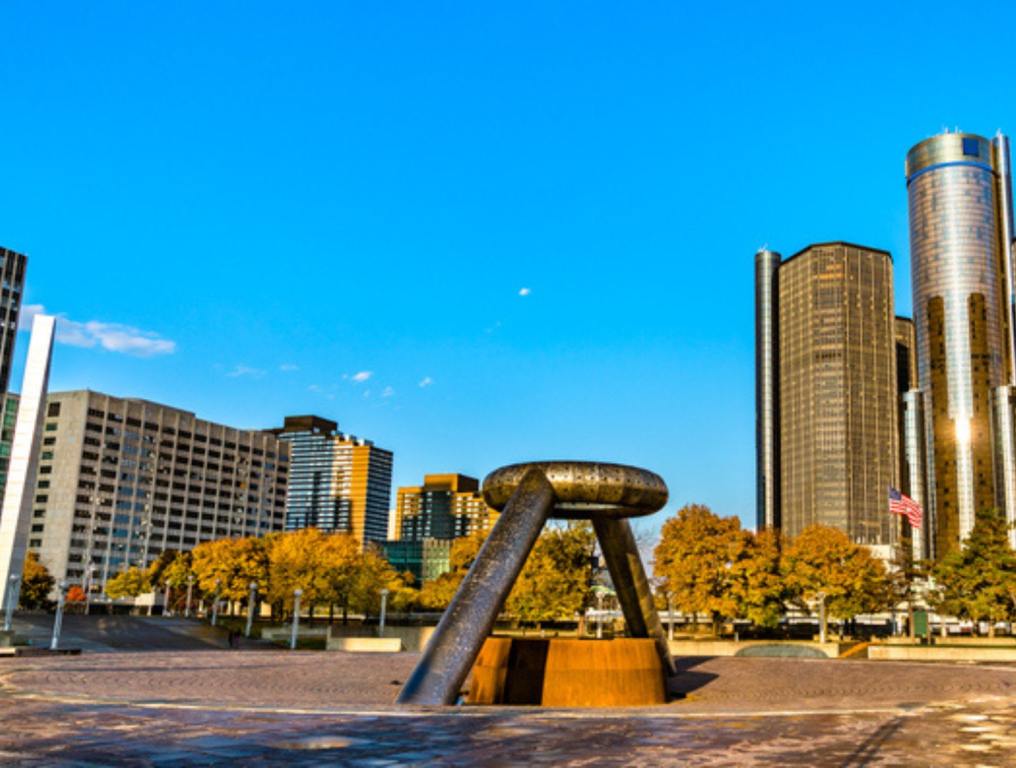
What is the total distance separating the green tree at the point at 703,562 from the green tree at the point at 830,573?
3790 mm

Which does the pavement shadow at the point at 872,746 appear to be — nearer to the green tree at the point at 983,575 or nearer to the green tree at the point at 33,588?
the green tree at the point at 983,575

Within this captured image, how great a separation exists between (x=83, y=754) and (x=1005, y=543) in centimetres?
6942

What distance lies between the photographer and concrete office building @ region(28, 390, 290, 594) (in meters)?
166

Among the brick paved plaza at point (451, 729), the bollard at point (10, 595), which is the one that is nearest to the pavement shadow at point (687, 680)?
the brick paved plaza at point (451, 729)

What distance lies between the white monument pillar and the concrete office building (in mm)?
130397

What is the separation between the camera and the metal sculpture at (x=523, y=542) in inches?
794

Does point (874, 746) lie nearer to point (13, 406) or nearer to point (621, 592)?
point (621, 592)

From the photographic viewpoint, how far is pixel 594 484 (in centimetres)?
2325

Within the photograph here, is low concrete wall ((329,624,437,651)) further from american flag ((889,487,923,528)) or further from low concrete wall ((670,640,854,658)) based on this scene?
american flag ((889,487,923,528))

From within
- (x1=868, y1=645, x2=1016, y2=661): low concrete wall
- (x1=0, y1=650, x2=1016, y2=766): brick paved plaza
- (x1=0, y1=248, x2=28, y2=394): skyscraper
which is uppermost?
(x1=0, y1=248, x2=28, y2=394): skyscraper

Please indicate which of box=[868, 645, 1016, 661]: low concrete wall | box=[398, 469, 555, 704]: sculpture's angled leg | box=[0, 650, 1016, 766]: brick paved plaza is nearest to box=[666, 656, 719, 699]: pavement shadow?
box=[0, 650, 1016, 766]: brick paved plaza

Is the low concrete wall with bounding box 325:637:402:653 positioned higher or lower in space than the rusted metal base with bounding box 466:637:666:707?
lower

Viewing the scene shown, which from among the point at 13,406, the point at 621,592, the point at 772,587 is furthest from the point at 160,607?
the point at 621,592

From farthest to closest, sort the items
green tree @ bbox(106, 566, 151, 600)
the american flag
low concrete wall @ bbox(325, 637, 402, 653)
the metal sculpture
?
green tree @ bbox(106, 566, 151, 600) < the american flag < low concrete wall @ bbox(325, 637, 402, 653) < the metal sculpture
